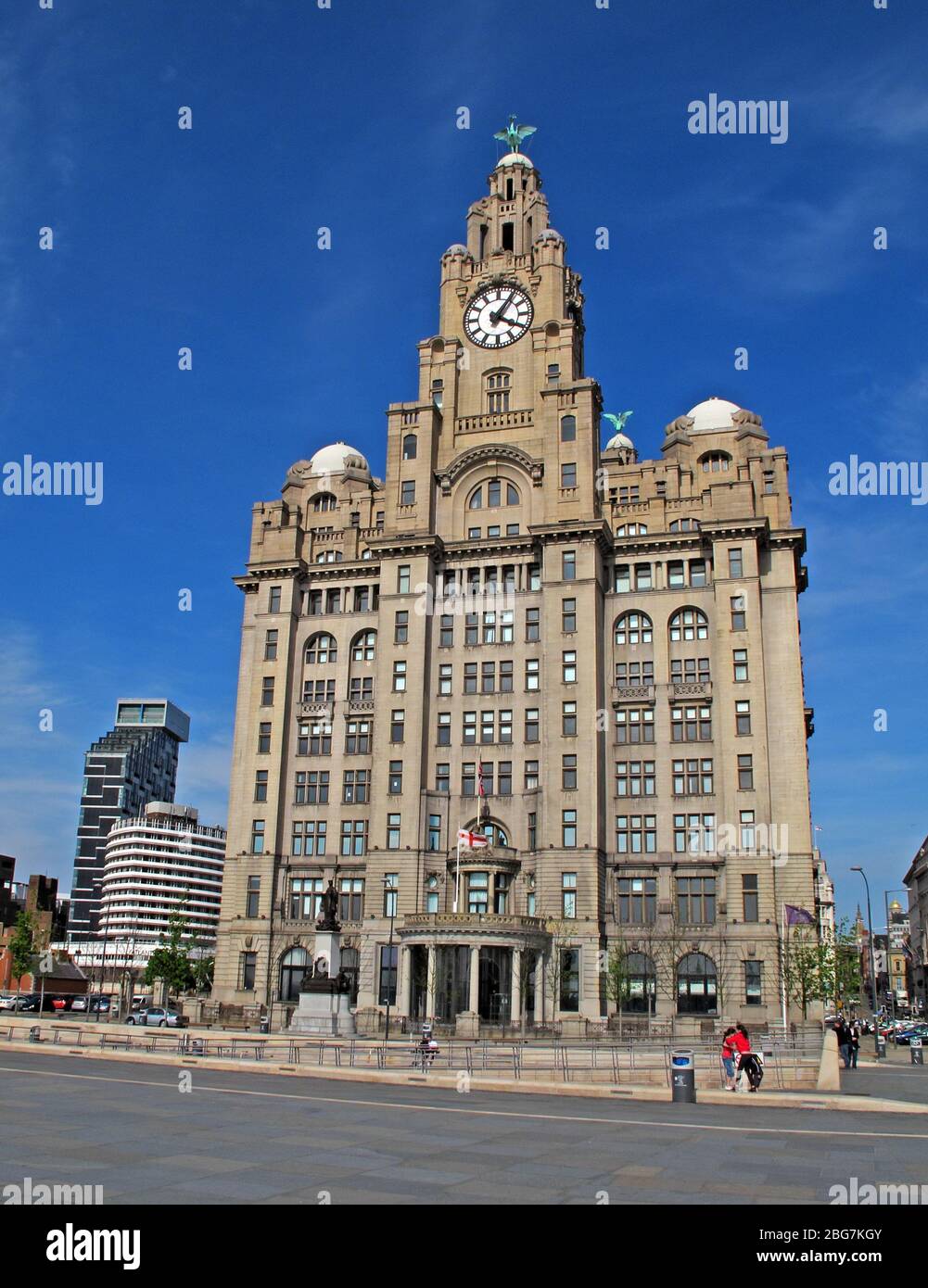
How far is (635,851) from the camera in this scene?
3147 inches

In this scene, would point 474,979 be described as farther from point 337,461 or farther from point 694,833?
point 337,461

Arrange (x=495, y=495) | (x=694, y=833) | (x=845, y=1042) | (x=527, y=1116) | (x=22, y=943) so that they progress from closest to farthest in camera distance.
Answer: (x=527, y=1116)
(x=845, y=1042)
(x=694, y=833)
(x=495, y=495)
(x=22, y=943)

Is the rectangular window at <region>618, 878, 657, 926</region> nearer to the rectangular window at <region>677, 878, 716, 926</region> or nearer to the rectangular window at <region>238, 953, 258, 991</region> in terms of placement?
the rectangular window at <region>677, 878, 716, 926</region>

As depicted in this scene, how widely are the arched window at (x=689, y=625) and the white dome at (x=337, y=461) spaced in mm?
31853

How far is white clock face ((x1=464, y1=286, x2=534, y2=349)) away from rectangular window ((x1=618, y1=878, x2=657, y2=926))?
150 feet

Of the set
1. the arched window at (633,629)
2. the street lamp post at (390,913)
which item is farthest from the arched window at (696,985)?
the arched window at (633,629)

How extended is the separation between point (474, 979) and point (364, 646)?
1165 inches

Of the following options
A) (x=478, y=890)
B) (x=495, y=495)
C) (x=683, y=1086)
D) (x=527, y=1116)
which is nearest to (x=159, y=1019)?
(x=478, y=890)

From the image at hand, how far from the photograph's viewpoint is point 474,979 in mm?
72625

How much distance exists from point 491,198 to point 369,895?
209 feet

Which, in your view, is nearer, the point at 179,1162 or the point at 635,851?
the point at 179,1162

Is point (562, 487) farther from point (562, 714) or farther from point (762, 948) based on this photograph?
point (762, 948)
